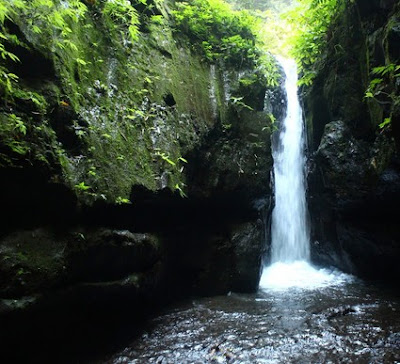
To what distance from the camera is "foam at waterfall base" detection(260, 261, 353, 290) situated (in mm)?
7766

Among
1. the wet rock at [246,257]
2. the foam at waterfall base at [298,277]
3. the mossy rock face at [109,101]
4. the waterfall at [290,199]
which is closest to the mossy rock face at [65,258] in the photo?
the mossy rock face at [109,101]

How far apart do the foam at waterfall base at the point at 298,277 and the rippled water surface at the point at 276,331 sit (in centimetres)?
115

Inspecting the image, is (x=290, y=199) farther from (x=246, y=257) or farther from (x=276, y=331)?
(x=276, y=331)

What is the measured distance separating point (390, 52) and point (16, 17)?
6290mm

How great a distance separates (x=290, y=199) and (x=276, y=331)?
23.3ft

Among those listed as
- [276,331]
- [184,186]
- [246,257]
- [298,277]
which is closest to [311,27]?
[184,186]

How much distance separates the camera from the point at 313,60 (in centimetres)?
930

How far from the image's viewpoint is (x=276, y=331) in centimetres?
472

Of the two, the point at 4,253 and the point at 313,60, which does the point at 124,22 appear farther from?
the point at 313,60

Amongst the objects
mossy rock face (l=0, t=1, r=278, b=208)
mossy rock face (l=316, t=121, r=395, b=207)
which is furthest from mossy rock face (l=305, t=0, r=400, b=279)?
mossy rock face (l=0, t=1, r=278, b=208)

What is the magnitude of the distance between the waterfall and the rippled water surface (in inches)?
167

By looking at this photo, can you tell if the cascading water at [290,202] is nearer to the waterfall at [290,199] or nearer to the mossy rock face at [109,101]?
the waterfall at [290,199]

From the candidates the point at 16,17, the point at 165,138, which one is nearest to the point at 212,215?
the point at 165,138

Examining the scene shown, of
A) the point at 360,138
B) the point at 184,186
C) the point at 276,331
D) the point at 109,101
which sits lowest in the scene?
the point at 276,331
